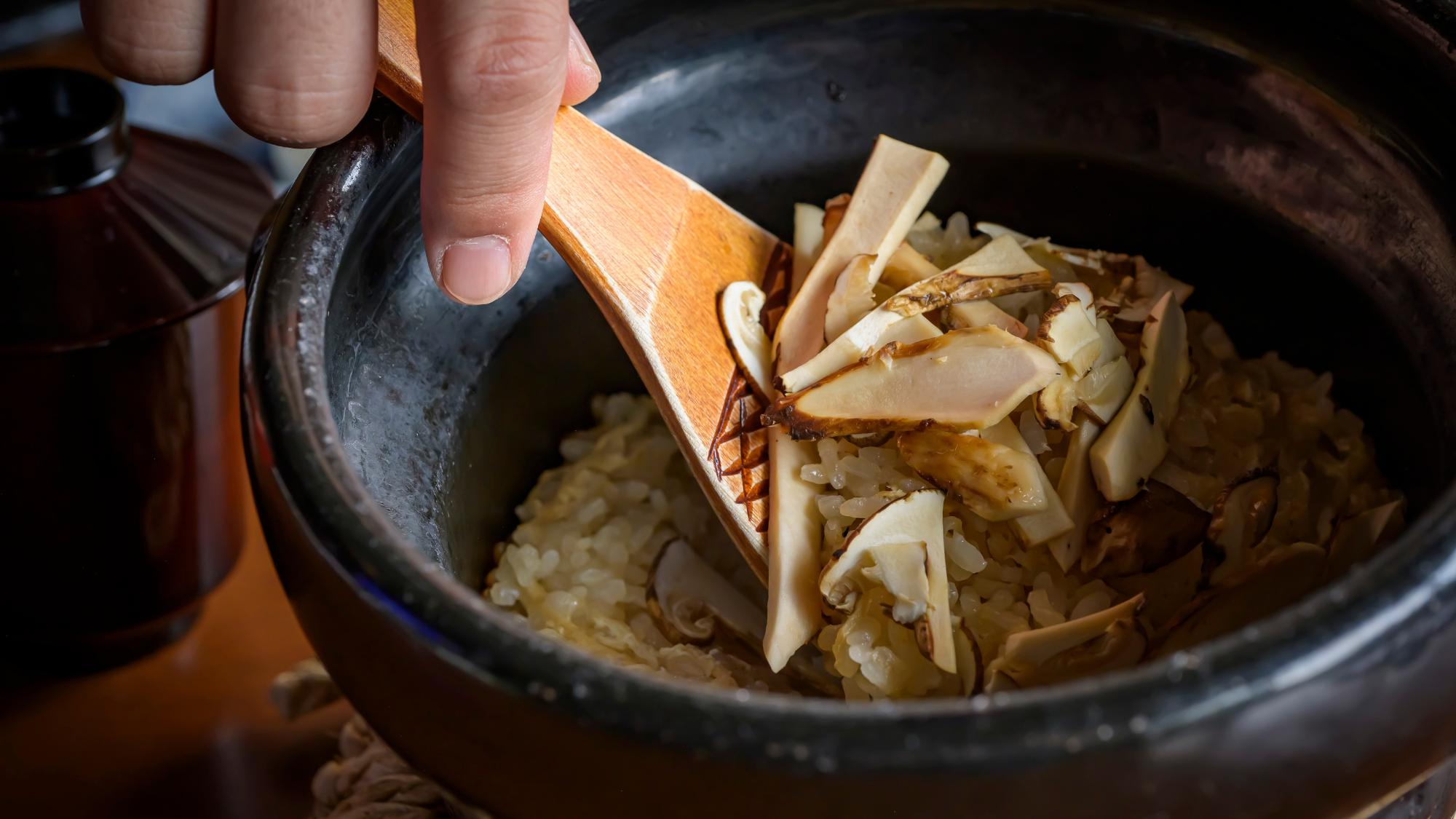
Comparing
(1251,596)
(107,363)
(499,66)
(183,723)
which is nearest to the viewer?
(499,66)

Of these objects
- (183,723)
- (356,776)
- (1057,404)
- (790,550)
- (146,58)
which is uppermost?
(146,58)

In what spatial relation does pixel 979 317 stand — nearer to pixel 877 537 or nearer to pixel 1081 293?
pixel 1081 293

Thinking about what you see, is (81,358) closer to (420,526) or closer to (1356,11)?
(420,526)

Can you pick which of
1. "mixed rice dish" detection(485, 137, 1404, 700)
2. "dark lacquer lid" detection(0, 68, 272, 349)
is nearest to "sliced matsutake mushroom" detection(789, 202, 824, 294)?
"mixed rice dish" detection(485, 137, 1404, 700)

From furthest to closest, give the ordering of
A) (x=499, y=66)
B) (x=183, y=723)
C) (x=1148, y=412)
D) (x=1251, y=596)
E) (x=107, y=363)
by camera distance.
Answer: (x=183, y=723), (x=107, y=363), (x=1148, y=412), (x=1251, y=596), (x=499, y=66)

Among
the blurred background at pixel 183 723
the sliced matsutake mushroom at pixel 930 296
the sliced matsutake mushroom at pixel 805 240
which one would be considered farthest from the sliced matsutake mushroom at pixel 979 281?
the blurred background at pixel 183 723

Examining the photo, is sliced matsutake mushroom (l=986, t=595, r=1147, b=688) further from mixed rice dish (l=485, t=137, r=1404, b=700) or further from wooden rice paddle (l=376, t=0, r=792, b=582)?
wooden rice paddle (l=376, t=0, r=792, b=582)

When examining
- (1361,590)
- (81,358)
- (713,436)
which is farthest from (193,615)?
(1361,590)

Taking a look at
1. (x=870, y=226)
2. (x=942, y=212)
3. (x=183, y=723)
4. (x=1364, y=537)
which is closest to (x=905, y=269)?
(x=870, y=226)
